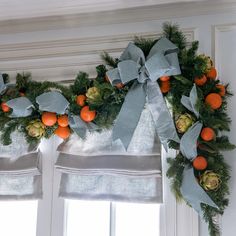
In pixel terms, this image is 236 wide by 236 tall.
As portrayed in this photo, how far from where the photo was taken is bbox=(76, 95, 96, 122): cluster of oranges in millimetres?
1830

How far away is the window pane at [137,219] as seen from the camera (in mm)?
1988

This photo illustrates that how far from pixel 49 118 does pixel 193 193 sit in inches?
27.4

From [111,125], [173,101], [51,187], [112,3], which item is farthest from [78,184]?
[112,3]

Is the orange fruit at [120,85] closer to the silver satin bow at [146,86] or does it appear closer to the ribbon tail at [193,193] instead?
the silver satin bow at [146,86]

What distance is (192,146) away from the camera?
1.69 metres

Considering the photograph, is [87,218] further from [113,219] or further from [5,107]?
[5,107]

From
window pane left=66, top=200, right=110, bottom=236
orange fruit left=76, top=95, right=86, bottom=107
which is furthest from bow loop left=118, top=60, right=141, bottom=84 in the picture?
window pane left=66, top=200, right=110, bottom=236

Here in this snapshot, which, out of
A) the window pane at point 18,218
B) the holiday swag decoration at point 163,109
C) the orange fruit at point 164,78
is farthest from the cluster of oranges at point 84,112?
the window pane at point 18,218

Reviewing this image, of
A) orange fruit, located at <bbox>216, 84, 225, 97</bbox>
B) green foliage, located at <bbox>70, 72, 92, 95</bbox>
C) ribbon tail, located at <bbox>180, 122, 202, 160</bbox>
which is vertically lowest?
ribbon tail, located at <bbox>180, 122, 202, 160</bbox>

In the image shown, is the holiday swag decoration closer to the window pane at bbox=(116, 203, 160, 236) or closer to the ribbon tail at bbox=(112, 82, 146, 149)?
the ribbon tail at bbox=(112, 82, 146, 149)

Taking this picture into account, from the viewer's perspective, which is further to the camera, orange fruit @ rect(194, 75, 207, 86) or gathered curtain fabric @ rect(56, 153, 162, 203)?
gathered curtain fabric @ rect(56, 153, 162, 203)

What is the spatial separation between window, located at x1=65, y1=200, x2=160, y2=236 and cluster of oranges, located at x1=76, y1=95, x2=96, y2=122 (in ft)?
1.55

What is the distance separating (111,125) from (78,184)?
0.34 meters

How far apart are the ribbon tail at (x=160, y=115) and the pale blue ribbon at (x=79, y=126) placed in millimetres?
278
